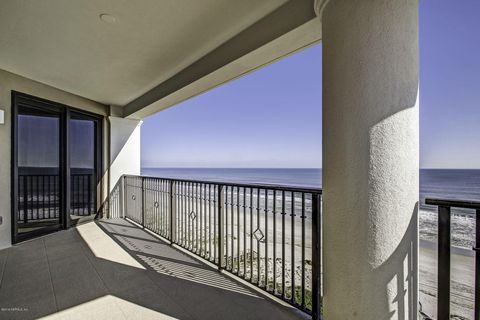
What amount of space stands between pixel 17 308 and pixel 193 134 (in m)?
24.6

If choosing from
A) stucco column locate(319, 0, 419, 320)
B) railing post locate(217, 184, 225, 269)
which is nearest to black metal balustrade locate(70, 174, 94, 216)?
railing post locate(217, 184, 225, 269)

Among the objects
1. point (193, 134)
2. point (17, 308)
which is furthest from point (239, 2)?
A: point (193, 134)

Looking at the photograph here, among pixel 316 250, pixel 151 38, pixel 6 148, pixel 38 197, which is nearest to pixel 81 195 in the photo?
pixel 38 197

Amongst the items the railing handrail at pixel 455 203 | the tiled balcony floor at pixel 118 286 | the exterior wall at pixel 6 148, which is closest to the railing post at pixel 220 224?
the tiled balcony floor at pixel 118 286

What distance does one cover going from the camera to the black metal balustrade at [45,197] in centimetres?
372

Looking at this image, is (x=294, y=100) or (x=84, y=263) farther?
(x=294, y=100)

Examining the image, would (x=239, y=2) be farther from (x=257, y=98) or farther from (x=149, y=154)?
(x=149, y=154)

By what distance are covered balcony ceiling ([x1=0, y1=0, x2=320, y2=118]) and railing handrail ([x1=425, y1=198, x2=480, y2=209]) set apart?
4.59 feet

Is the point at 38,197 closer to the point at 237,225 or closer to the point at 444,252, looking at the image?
the point at 237,225

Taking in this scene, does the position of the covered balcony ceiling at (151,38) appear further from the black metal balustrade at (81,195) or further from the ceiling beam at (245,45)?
the black metal balustrade at (81,195)

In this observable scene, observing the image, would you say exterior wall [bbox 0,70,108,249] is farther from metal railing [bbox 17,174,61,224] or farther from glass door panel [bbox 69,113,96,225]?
glass door panel [bbox 69,113,96,225]

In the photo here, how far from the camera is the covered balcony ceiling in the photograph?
77.5 inches

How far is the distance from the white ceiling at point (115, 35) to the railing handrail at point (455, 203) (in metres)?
1.74

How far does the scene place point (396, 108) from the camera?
1.23 m
